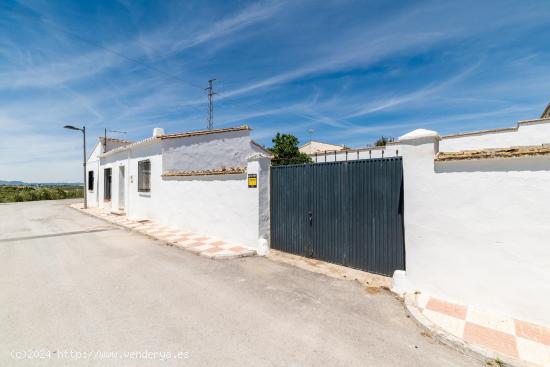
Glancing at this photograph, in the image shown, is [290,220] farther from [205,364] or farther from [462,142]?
[462,142]

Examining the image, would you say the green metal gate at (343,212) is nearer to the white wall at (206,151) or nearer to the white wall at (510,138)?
the white wall at (206,151)

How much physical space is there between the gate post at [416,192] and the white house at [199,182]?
11.7 ft

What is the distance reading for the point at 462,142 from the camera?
43.2 ft

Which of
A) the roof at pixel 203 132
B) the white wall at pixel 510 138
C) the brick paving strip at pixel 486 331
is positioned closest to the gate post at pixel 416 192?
the brick paving strip at pixel 486 331

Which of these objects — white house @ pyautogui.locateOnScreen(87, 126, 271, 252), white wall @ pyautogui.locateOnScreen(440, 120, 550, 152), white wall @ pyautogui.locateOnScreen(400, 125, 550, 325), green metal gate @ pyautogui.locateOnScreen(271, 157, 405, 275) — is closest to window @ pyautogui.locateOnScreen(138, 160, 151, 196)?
white house @ pyautogui.locateOnScreen(87, 126, 271, 252)

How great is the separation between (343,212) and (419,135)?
2121 millimetres

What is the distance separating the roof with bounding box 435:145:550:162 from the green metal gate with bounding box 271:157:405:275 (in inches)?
30.0

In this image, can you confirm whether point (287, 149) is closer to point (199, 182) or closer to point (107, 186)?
point (199, 182)

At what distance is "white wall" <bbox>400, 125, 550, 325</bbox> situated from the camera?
3.50 metres

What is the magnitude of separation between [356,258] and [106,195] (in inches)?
748

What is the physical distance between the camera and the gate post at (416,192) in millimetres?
Result: 4395

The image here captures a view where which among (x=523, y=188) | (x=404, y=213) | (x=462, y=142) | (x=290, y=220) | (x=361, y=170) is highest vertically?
(x=462, y=142)

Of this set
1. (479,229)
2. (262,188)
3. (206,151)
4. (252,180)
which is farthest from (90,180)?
(479,229)

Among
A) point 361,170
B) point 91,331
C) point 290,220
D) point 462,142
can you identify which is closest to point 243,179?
point 290,220
